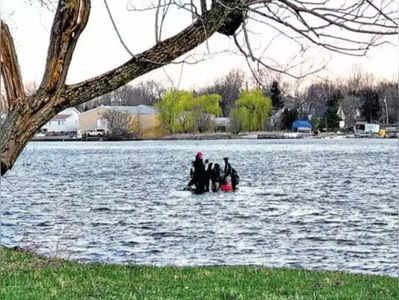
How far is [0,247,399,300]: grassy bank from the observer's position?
20.8 ft

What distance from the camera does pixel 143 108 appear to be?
85.8 m

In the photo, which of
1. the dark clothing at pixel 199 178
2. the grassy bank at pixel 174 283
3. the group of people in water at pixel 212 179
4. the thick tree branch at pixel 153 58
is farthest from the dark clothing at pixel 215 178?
the thick tree branch at pixel 153 58

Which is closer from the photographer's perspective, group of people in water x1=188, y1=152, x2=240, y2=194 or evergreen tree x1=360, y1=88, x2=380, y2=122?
group of people in water x1=188, y1=152, x2=240, y2=194

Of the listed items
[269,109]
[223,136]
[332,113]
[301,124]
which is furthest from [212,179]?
[223,136]

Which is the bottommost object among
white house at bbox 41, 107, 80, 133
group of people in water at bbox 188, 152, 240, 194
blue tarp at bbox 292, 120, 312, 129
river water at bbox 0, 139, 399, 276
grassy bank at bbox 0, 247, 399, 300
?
river water at bbox 0, 139, 399, 276

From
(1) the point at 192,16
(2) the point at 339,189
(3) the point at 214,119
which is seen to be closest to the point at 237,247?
(1) the point at 192,16

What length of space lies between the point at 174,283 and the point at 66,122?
93.9m

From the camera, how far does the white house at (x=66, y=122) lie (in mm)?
95438

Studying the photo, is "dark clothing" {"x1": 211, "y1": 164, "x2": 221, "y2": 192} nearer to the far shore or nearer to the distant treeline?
the distant treeline

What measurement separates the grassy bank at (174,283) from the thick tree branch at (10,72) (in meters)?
1.63

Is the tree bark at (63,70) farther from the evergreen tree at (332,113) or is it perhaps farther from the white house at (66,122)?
the white house at (66,122)

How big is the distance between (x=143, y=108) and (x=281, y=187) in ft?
191

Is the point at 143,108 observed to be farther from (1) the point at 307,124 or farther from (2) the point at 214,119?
(1) the point at 307,124

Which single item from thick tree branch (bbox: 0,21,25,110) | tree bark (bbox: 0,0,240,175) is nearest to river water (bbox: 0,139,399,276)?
tree bark (bbox: 0,0,240,175)
